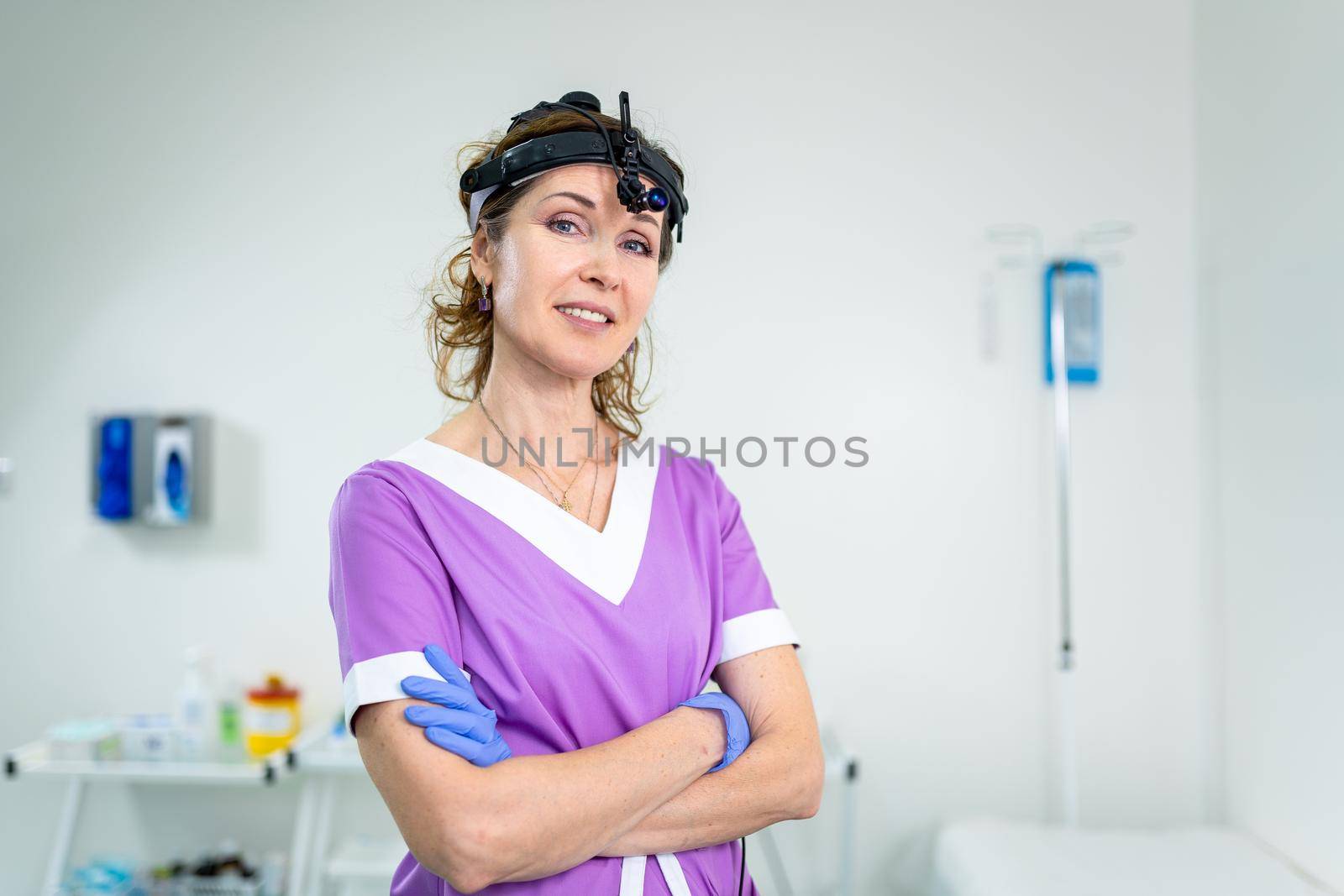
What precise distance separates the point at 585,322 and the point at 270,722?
1493mm

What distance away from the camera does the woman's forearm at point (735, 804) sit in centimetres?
89

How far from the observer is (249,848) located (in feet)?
7.37

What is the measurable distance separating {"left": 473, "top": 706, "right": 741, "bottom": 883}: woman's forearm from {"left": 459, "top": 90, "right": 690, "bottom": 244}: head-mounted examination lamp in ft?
1.74

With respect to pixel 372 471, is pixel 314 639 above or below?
below

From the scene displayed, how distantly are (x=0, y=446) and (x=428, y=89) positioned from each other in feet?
4.41

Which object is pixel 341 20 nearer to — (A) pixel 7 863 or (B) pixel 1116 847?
(A) pixel 7 863

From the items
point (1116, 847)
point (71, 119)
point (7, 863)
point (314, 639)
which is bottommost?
point (7, 863)

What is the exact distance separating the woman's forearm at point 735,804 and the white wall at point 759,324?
1227 millimetres

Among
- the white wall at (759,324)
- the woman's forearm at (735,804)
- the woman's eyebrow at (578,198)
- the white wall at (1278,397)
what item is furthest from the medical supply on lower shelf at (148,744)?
the white wall at (1278,397)

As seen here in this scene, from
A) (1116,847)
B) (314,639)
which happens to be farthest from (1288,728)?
(314,639)

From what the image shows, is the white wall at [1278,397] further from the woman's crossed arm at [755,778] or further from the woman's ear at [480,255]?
the woman's ear at [480,255]

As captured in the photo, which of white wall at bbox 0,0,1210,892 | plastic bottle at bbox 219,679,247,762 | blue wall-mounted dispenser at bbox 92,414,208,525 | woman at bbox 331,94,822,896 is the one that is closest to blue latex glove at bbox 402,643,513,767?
woman at bbox 331,94,822,896

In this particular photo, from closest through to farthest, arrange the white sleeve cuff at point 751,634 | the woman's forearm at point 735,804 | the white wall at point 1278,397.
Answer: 1. the woman's forearm at point 735,804
2. the white sleeve cuff at point 751,634
3. the white wall at point 1278,397

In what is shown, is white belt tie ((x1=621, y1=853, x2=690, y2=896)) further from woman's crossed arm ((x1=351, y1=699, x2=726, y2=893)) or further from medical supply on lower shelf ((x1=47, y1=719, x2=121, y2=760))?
medical supply on lower shelf ((x1=47, y1=719, x2=121, y2=760))
